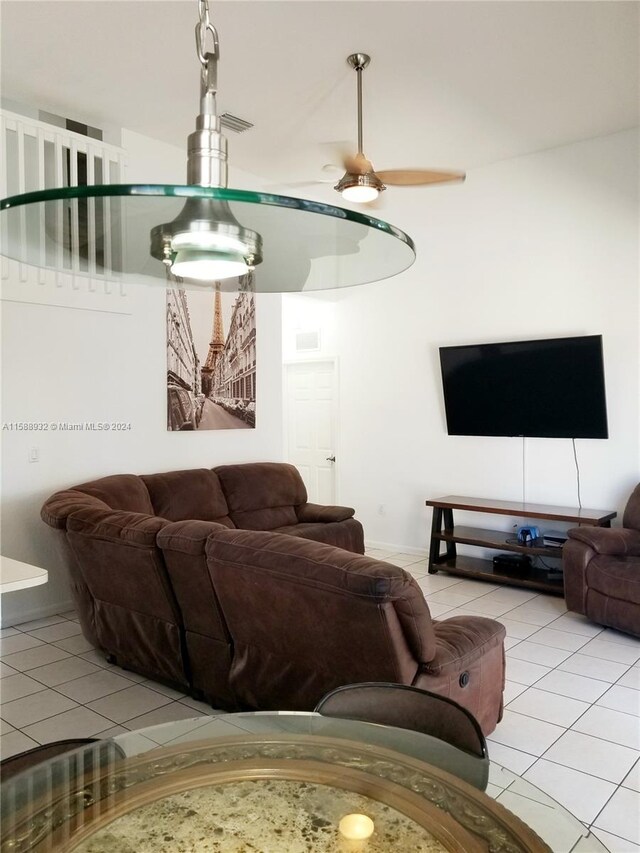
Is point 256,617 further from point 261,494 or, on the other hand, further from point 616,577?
point 261,494

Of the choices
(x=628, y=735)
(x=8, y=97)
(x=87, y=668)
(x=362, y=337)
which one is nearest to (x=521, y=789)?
(x=628, y=735)

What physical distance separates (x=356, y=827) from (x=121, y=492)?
3720 millimetres

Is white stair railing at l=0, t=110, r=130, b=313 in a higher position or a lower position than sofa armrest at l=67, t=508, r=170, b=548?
higher

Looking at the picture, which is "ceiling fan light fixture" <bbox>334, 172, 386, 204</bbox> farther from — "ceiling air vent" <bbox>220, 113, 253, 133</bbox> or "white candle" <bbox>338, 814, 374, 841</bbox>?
"white candle" <bbox>338, 814, 374, 841</bbox>

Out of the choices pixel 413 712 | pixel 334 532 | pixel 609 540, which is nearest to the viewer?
pixel 413 712

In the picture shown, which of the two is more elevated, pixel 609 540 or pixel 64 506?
pixel 64 506

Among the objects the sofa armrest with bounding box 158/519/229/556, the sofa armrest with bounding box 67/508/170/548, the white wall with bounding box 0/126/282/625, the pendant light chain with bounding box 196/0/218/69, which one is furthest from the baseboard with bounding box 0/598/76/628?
the pendant light chain with bounding box 196/0/218/69

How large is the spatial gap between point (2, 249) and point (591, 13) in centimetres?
364

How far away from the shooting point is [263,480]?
5668mm

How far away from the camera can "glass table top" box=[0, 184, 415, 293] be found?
2.52ft

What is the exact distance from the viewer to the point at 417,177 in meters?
3.75

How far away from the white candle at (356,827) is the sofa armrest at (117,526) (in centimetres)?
203

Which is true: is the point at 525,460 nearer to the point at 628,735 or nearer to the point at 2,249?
the point at 628,735

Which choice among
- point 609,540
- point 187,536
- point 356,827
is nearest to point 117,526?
point 187,536
